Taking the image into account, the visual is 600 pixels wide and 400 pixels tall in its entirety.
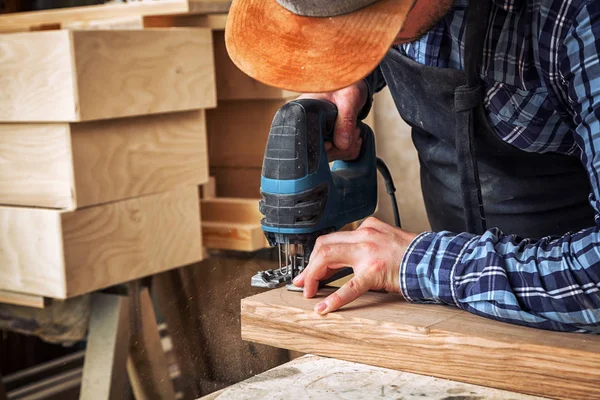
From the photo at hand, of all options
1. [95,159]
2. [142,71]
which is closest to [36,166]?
[95,159]

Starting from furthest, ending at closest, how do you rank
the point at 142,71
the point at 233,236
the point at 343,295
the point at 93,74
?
the point at 233,236, the point at 142,71, the point at 93,74, the point at 343,295

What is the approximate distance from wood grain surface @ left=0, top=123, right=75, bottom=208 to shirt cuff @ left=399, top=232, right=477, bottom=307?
1155mm

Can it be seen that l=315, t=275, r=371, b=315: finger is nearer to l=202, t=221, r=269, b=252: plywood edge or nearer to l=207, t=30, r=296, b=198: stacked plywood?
l=202, t=221, r=269, b=252: plywood edge

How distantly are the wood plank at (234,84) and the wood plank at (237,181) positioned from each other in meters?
0.29

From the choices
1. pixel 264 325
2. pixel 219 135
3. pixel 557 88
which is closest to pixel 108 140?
pixel 219 135

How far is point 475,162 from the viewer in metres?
1.53

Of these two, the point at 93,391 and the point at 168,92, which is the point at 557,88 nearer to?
the point at 168,92

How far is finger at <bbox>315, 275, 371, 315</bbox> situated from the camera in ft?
4.69

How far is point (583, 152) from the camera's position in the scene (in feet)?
4.22

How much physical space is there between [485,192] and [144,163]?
1.09m

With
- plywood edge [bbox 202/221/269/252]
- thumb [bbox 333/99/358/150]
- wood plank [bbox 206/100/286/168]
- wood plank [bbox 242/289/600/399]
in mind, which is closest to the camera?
wood plank [bbox 242/289/600/399]

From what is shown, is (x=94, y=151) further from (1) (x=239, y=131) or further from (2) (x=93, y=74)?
(1) (x=239, y=131)

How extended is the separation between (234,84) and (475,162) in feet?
4.52

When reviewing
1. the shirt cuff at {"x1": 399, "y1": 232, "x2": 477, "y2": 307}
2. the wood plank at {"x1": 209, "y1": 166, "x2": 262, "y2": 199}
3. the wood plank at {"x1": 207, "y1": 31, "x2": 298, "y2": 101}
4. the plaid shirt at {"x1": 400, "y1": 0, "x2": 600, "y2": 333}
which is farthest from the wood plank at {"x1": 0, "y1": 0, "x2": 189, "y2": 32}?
the shirt cuff at {"x1": 399, "y1": 232, "x2": 477, "y2": 307}
